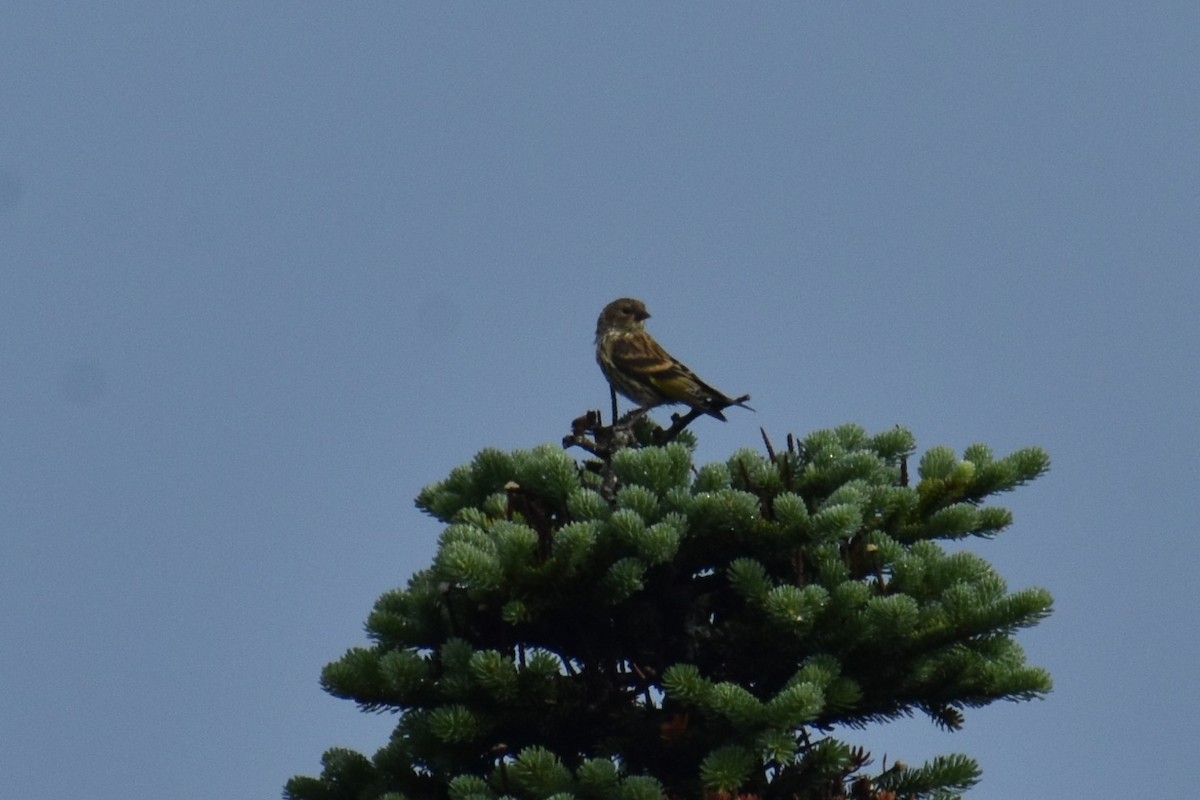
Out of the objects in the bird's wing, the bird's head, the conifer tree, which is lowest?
the conifer tree

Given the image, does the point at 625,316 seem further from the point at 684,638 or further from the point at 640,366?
the point at 684,638

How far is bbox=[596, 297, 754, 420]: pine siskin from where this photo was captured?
10008mm

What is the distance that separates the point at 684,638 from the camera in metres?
5.29

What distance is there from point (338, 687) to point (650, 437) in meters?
2.04

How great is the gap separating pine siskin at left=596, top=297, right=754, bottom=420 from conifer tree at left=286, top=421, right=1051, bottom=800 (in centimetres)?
368

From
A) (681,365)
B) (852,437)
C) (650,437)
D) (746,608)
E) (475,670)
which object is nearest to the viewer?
(475,670)

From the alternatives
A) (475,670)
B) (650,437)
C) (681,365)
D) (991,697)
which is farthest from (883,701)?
(681,365)

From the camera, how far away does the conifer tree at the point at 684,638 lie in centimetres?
490

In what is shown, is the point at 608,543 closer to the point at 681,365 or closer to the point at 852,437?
the point at 852,437

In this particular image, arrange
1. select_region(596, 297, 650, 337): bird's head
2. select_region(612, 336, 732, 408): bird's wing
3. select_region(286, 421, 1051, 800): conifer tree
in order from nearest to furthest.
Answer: select_region(286, 421, 1051, 800): conifer tree → select_region(612, 336, 732, 408): bird's wing → select_region(596, 297, 650, 337): bird's head

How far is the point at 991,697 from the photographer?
5.12 m

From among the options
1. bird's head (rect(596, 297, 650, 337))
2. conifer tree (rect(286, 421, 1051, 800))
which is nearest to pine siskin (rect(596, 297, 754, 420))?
bird's head (rect(596, 297, 650, 337))

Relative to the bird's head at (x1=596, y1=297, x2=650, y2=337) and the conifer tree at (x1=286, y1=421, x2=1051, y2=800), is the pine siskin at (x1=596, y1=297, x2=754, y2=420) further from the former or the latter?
the conifer tree at (x1=286, y1=421, x2=1051, y2=800)

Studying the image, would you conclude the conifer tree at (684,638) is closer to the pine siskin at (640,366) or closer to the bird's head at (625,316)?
the pine siskin at (640,366)
